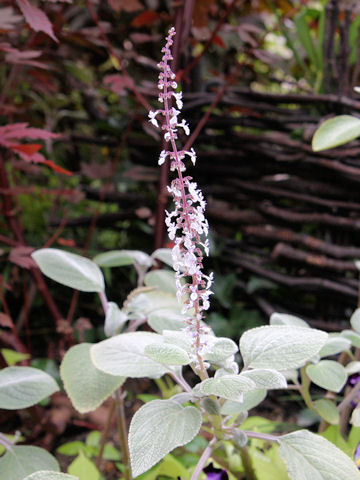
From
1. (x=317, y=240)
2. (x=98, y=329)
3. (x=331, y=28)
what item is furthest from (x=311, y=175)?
(x=98, y=329)

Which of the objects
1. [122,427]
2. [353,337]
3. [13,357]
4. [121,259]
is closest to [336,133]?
[353,337]

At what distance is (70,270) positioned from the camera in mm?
682

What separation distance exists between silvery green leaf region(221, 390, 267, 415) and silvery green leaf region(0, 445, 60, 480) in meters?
0.23

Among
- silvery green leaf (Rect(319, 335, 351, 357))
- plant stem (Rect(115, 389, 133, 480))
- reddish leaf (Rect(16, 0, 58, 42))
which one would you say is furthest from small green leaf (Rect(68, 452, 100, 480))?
reddish leaf (Rect(16, 0, 58, 42))

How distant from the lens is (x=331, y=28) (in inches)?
42.4

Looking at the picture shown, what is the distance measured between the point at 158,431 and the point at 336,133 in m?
0.48

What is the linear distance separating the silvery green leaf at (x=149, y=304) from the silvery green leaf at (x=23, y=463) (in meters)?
0.21

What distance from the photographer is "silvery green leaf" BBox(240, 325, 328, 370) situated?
1.50 ft

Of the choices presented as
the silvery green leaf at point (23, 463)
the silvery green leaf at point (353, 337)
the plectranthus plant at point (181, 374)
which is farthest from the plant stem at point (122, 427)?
the silvery green leaf at point (353, 337)

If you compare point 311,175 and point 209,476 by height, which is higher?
point 311,175

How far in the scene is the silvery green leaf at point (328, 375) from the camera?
1.82 feet

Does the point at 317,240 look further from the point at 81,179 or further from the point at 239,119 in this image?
the point at 81,179

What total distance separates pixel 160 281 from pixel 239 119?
1.86 feet

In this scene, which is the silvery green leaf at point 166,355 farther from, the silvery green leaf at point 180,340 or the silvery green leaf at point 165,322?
the silvery green leaf at point 165,322
